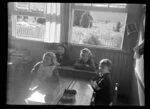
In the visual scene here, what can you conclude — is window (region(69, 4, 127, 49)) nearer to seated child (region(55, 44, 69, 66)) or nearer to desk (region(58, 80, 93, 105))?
seated child (region(55, 44, 69, 66))

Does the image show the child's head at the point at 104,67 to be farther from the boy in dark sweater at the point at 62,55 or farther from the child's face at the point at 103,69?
the boy in dark sweater at the point at 62,55

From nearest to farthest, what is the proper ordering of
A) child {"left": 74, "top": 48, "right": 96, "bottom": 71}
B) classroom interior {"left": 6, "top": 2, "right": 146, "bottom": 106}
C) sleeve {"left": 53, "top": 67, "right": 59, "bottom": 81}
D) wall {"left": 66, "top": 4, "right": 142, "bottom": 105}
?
classroom interior {"left": 6, "top": 2, "right": 146, "bottom": 106} → wall {"left": 66, "top": 4, "right": 142, "bottom": 105} → sleeve {"left": 53, "top": 67, "right": 59, "bottom": 81} → child {"left": 74, "top": 48, "right": 96, "bottom": 71}

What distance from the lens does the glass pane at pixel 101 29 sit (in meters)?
1.34

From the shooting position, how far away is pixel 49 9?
163 cm

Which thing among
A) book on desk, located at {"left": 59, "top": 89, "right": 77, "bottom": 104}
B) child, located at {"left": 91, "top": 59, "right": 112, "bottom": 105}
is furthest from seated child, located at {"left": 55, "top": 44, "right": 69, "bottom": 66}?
child, located at {"left": 91, "top": 59, "right": 112, "bottom": 105}

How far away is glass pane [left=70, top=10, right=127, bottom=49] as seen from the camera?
1.34 metres

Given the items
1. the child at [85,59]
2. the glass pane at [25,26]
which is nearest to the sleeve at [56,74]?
the child at [85,59]

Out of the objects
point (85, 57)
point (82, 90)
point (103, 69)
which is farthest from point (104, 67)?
point (85, 57)

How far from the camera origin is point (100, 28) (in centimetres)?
140

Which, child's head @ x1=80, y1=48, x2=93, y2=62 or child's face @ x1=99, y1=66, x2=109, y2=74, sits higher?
child's head @ x1=80, y1=48, x2=93, y2=62

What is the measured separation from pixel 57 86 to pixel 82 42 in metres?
0.42
